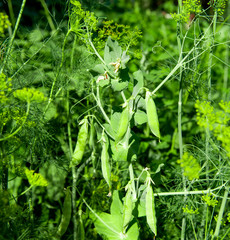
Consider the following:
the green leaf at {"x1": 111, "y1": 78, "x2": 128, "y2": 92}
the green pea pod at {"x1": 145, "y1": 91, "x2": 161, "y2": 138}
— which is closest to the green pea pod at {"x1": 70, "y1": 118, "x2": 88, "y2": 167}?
the green leaf at {"x1": 111, "y1": 78, "x2": 128, "y2": 92}

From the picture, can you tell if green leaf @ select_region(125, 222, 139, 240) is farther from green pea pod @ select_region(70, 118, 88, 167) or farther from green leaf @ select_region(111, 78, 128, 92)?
green leaf @ select_region(111, 78, 128, 92)

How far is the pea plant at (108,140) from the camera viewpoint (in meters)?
1.58

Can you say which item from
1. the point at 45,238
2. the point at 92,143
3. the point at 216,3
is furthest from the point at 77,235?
the point at 216,3

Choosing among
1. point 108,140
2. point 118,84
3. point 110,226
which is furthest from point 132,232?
point 118,84

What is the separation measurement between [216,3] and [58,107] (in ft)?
4.05

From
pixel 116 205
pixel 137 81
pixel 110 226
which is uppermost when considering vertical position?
pixel 137 81

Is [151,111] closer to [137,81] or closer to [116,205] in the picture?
[137,81]

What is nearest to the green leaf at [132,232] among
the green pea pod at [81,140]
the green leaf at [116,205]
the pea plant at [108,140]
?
the pea plant at [108,140]

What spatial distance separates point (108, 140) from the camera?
173cm

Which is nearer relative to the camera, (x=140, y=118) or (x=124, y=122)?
(x=124, y=122)

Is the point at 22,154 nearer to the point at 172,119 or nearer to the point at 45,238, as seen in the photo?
the point at 45,238

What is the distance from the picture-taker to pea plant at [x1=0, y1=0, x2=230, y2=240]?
1583 millimetres

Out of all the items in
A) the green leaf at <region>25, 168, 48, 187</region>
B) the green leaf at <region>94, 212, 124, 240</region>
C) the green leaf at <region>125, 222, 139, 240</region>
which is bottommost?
the green leaf at <region>94, 212, 124, 240</region>

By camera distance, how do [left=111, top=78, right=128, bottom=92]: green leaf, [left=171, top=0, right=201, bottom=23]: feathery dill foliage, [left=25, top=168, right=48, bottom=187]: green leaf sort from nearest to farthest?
[left=25, top=168, right=48, bottom=187]: green leaf < [left=111, top=78, right=128, bottom=92]: green leaf < [left=171, top=0, right=201, bottom=23]: feathery dill foliage
